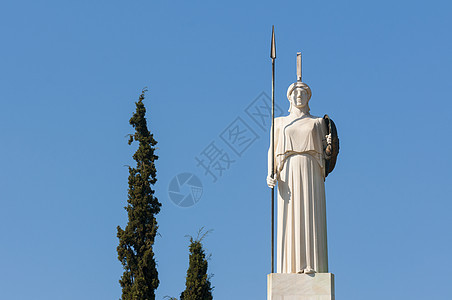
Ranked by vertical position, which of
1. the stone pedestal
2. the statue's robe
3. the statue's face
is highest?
the statue's face

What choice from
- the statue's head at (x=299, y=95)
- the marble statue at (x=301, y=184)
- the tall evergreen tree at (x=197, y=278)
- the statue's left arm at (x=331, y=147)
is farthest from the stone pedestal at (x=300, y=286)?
the tall evergreen tree at (x=197, y=278)

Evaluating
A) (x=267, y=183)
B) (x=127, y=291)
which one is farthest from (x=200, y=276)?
(x=267, y=183)

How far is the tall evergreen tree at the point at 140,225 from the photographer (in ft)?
55.1

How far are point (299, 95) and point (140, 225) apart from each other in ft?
23.8

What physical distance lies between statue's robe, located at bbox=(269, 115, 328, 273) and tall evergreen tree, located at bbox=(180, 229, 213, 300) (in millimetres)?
6145

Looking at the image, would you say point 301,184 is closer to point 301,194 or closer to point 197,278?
point 301,194

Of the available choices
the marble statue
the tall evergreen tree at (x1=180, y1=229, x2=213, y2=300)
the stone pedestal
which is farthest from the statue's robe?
the tall evergreen tree at (x1=180, y1=229, x2=213, y2=300)

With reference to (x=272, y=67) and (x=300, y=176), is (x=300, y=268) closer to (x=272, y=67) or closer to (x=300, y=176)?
(x=300, y=176)

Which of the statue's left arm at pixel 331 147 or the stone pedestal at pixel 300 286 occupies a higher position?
the statue's left arm at pixel 331 147

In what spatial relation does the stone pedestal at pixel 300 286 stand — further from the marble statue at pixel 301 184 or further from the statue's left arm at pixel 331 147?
the statue's left arm at pixel 331 147

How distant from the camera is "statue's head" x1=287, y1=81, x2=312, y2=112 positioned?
11352 mm

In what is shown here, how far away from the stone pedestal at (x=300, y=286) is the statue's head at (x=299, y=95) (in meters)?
2.77

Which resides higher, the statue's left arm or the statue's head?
the statue's head

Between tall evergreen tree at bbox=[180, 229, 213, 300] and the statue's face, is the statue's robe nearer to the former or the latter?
the statue's face
